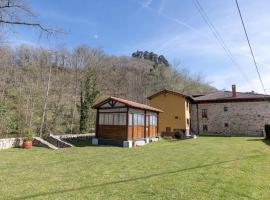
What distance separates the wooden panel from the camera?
660 inches

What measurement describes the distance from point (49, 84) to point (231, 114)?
65.7 feet

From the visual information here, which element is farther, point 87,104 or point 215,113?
point 215,113

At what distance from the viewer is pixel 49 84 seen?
77.4 feet

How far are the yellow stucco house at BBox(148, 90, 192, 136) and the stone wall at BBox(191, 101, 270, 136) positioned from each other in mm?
3350

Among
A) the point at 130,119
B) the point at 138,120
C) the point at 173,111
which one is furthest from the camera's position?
the point at 173,111

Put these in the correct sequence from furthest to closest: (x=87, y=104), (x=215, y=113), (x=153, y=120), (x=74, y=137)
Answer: (x=215, y=113) → (x=87, y=104) → (x=153, y=120) → (x=74, y=137)

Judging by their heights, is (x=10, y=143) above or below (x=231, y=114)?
below

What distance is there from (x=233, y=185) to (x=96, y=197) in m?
3.42

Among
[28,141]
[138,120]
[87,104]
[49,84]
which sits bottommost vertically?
[28,141]

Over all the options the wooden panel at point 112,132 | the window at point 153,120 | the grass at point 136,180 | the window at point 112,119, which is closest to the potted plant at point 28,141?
the wooden panel at point 112,132

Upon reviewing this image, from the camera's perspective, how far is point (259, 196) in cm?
539

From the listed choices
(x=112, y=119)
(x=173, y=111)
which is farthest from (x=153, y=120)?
(x=173, y=111)

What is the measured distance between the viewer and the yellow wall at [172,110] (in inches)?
1036

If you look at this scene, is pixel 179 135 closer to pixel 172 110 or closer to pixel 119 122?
pixel 172 110
